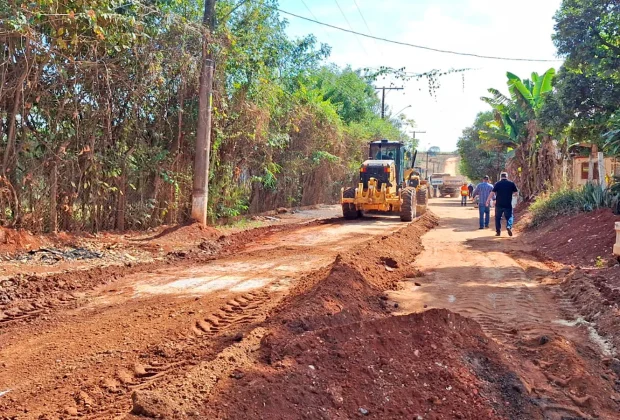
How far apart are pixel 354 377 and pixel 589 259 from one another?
336 inches

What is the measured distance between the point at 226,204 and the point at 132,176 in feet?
14.6

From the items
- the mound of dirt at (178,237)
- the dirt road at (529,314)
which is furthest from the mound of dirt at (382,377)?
the mound of dirt at (178,237)

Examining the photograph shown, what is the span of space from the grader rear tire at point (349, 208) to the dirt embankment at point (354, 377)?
1432 centimetres

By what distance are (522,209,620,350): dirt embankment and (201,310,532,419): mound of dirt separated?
6.96 feet

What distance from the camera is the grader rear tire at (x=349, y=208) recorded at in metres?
19.7

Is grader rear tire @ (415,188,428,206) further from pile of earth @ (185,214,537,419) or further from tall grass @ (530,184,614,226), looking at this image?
pile of earth @ (185,214,537,419)

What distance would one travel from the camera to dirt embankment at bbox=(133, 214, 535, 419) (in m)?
3.36

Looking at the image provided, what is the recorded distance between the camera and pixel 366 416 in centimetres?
354

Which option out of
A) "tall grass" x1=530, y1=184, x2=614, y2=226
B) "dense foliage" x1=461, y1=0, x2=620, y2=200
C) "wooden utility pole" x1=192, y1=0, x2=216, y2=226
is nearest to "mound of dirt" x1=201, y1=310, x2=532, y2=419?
"wooden utility pole" x1=192, y1=0, x2=216, y2=226

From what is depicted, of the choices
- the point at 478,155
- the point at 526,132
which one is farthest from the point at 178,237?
the point at 478,155

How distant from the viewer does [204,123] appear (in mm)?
13461

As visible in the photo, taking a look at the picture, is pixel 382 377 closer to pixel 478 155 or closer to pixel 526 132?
pixel 526 132

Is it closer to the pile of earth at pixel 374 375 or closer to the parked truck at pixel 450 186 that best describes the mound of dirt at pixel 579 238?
the pile of earth at pixel 374 375

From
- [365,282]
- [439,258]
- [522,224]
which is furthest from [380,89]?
[365,282]
